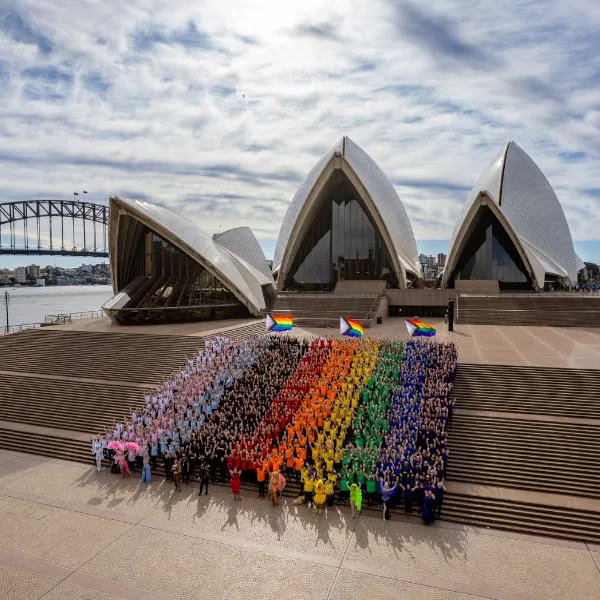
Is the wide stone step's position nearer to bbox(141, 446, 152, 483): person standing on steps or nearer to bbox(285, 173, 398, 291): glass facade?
bbox(141, 446, 152, 483): person standing on steps

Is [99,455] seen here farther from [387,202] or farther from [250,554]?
[387,202]

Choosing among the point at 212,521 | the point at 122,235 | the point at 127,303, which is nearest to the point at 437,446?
the point at 212,521

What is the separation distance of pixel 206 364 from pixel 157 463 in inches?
173

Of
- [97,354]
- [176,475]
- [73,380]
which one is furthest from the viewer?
[97,354]

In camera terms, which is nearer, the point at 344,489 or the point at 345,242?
the point at 344,489

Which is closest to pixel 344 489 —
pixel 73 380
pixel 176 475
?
pixel 176 475

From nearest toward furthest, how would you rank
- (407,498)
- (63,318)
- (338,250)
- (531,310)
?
(407,498), (531,310), (63,318), (338,250)

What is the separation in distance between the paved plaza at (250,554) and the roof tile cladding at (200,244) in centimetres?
1759

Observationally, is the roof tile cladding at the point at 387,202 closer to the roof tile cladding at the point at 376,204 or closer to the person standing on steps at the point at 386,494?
the roof tile cladding at the point at 376,204

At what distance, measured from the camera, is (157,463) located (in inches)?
444

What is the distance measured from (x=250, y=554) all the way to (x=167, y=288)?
21321 mm

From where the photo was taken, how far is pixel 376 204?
115 ft

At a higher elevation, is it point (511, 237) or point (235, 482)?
point (511, 237)

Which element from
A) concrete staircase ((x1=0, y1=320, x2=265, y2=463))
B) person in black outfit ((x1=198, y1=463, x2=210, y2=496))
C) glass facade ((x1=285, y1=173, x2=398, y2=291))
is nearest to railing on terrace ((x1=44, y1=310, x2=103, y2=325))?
concrete staircase ((x1=0, y1=320, x2=265, y2=463))
